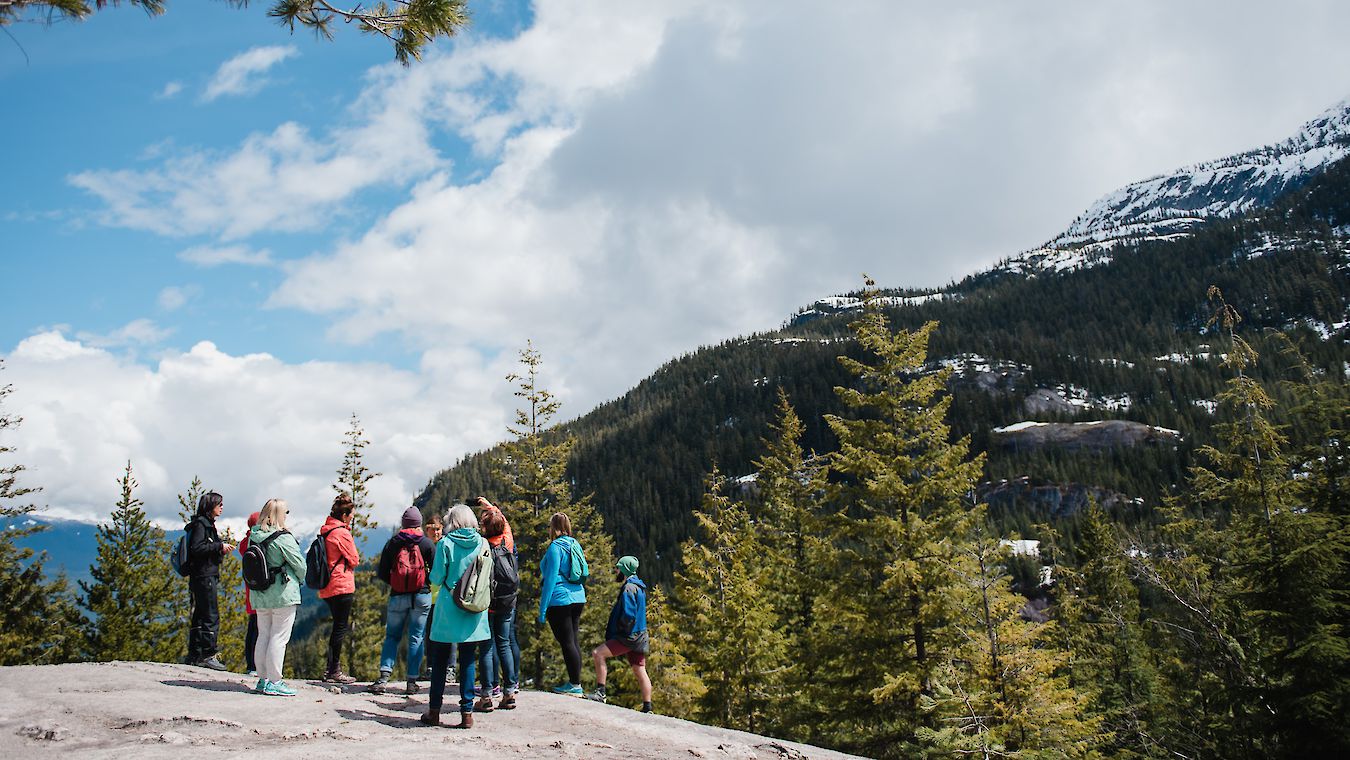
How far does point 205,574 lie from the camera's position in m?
8.98

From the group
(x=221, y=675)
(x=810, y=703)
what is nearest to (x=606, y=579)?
(x=810, y=703)

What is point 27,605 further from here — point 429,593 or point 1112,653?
point 1112,653

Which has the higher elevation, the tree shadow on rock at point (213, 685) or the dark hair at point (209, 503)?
the dark hair at point (209, 503)

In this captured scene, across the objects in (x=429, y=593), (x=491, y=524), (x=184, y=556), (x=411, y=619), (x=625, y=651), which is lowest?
(x=625, y=651)

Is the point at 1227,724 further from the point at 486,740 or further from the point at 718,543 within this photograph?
the point at 486,740

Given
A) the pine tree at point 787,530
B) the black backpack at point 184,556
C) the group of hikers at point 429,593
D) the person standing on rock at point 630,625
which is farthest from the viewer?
the pine tree at point 787,530

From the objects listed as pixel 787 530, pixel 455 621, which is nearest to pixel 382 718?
pixel 455 621

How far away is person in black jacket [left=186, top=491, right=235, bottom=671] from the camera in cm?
872

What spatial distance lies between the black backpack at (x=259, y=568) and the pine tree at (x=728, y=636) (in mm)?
14050

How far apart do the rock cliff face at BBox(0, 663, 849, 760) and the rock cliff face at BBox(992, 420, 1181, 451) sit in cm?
16369

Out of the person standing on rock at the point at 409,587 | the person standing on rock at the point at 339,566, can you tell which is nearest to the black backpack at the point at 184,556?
the person standing on rock at the point at 339,566

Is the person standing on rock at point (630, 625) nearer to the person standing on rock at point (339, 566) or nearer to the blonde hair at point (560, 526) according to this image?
the blonde hair at point (560, 526)

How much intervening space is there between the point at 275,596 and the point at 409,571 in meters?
1.36

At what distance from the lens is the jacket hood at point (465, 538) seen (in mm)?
6688
